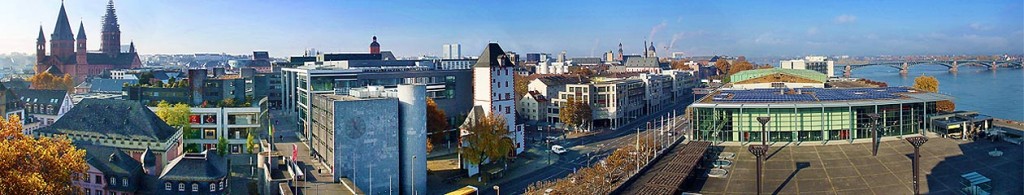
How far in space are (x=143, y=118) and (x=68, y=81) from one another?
41.0 meters

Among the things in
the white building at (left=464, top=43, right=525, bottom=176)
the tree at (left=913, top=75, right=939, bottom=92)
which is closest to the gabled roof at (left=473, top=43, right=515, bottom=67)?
the white building at (left=464, top=43, right=525, bottom=176)

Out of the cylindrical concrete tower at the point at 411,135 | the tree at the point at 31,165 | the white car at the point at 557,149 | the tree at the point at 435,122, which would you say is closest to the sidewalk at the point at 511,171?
the white car at the point at 557,149

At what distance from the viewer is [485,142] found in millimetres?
29172

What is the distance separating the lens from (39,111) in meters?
39.6

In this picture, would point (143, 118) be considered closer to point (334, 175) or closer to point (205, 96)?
point (205, 96)

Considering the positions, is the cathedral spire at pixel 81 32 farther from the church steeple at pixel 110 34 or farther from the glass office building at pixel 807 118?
the glass office building at pixel 807 118

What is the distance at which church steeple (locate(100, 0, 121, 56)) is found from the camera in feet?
269

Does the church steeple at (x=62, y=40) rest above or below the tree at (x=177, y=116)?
above

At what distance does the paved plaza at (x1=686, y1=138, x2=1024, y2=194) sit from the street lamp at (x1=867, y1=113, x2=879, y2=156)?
17cm

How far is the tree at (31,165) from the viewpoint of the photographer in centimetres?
1612

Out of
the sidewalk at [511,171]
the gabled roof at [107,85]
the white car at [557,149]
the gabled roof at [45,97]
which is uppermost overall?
A: the gabled roof at [107,85]

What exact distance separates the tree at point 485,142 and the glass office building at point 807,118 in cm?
842

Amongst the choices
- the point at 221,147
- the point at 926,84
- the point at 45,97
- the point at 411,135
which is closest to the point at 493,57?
the point at 411,135

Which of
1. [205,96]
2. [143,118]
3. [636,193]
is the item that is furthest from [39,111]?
[636,193]
